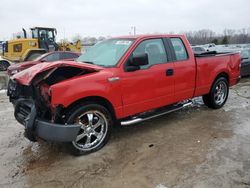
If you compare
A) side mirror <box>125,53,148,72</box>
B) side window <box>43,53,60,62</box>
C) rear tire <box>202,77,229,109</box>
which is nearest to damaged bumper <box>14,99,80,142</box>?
side mirror <box>125,53,148,72</box>

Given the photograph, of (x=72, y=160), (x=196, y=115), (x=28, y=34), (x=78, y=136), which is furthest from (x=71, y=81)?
(x=28, y=34)

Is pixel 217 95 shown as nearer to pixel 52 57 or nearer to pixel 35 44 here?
pixel 52 57

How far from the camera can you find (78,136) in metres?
4.42

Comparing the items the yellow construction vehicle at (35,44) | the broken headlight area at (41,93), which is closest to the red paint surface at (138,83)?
the broken headlight area at (41,93)

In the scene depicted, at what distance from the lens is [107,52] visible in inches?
207

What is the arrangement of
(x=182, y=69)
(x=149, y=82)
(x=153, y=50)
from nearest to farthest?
(x=149, y=82)
(x=153, y=50)
(x=182, y=69)

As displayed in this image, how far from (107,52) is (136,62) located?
0.82 m

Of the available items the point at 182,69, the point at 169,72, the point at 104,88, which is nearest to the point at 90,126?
the point at 104,88

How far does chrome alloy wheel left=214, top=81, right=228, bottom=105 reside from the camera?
271 inches

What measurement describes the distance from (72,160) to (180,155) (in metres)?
1.70

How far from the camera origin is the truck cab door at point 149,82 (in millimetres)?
4828

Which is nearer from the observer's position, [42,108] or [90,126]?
[42,108]

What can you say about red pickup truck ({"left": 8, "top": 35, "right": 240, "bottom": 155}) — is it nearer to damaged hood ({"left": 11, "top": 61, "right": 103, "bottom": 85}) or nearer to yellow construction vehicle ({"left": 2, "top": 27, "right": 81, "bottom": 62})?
damaged hood ({"left": 11, "top": 61, "right": 103, "bottom": 85})

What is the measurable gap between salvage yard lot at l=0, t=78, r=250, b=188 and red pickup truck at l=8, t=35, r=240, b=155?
1.30ft
